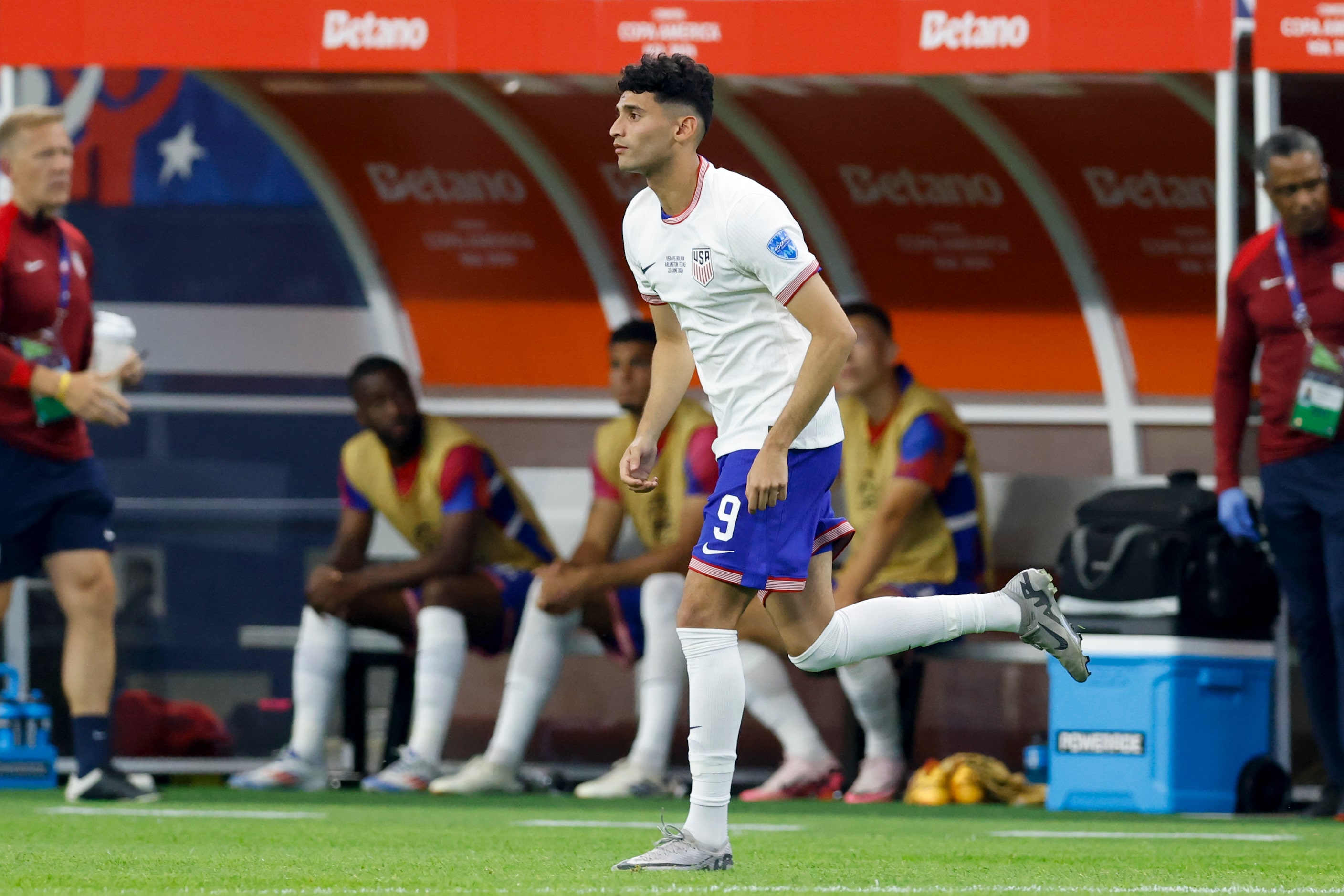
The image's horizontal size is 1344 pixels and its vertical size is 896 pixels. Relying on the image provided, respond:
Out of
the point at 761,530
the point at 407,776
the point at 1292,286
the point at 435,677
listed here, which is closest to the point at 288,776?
the point at 407,776

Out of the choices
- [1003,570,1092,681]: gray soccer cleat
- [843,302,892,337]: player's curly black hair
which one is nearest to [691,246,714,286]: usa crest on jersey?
[1003,570,1092,681]: gray soccer cleat

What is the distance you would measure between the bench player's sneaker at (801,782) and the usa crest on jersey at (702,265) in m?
3.42

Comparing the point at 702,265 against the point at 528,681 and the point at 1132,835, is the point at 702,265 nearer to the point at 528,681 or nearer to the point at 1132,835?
the point at 1132,835

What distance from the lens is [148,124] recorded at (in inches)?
364

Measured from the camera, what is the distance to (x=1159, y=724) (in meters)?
7.28

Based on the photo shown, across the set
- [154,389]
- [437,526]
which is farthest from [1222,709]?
[154,389]

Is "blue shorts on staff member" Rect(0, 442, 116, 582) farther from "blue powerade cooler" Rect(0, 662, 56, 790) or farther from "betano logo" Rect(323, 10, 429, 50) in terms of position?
"betano logo" Rect(323, 10, 429, 50)


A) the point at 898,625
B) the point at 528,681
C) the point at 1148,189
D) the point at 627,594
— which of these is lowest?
the point at 528,681

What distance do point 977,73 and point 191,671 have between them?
3.85 meters

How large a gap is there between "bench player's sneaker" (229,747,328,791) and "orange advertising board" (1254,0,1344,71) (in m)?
3.88

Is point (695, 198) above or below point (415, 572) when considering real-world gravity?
above

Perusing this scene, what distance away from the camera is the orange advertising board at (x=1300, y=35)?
7.02m

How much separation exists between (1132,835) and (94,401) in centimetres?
306

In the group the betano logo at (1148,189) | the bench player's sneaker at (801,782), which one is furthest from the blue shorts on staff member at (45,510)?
the betano logo at (1148,189)
